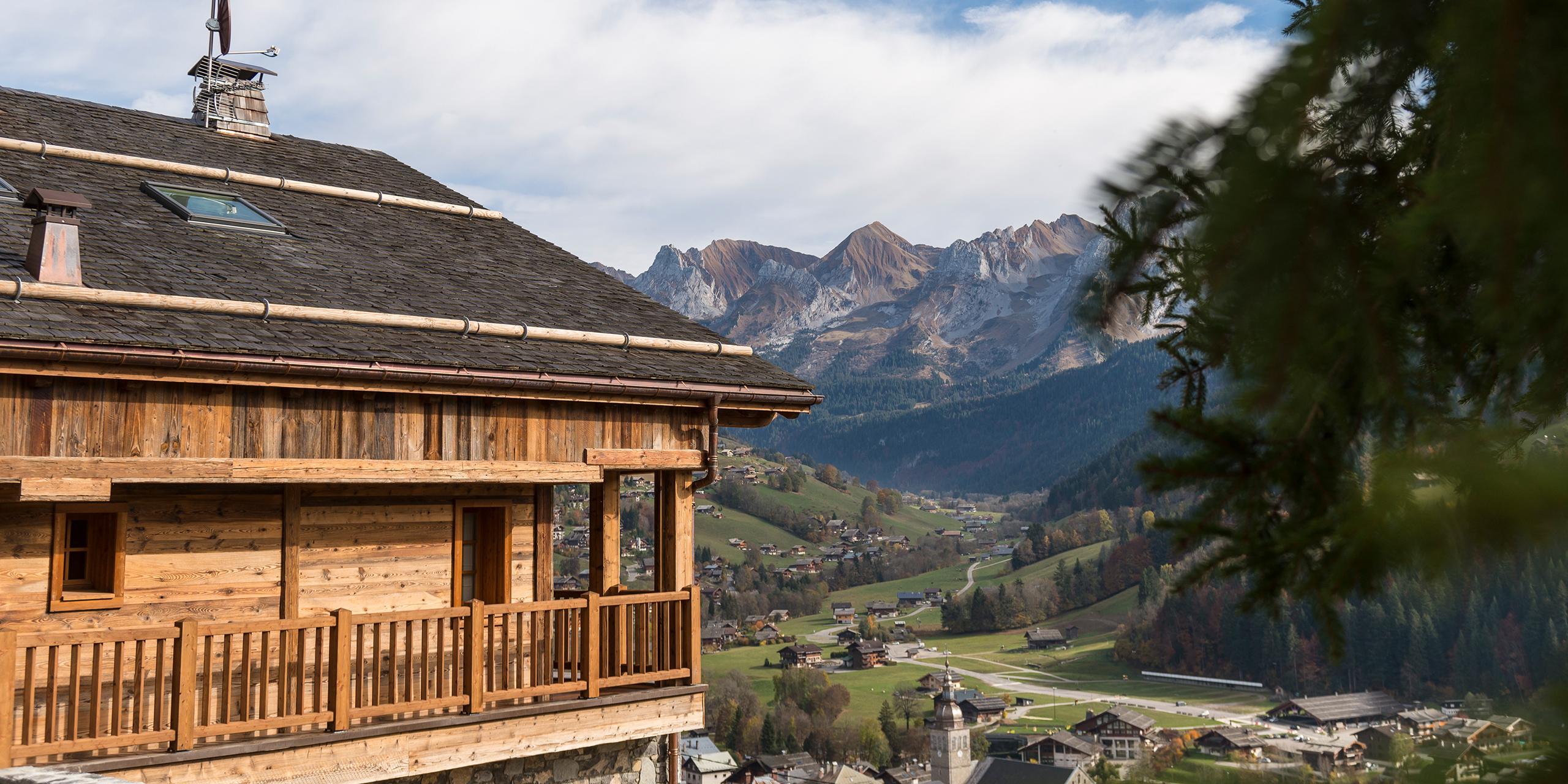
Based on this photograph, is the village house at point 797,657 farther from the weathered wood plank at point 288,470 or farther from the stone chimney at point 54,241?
the stone chimney at point 54,241

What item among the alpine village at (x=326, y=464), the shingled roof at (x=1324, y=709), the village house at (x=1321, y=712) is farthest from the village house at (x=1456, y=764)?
the village house at (x=1321, y=712)

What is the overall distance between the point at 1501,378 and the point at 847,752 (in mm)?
100374

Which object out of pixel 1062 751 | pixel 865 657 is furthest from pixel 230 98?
pixel 865 657

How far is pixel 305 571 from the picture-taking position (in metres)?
9.88

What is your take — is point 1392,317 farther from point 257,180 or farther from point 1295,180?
point 257,180

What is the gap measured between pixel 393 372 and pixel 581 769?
12.7ft

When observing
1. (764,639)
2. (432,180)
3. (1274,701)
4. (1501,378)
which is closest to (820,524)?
(764,639)

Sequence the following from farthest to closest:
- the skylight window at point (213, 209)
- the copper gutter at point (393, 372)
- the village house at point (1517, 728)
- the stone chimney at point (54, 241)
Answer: the skylight window at point (213, 209)
the stone chimney at point (54, 241)
the copper gutter at point (393, 372)
the village house at point (1517, 728)

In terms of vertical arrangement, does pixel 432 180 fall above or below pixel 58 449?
above

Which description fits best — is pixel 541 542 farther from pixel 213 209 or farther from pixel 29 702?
pixel 29 702

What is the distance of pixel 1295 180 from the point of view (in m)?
2.08

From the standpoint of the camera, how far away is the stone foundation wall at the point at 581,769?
943cm

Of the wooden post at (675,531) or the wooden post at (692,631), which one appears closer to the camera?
the wooden post at (692,631)

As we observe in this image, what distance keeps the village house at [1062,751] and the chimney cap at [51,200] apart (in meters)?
73.9
